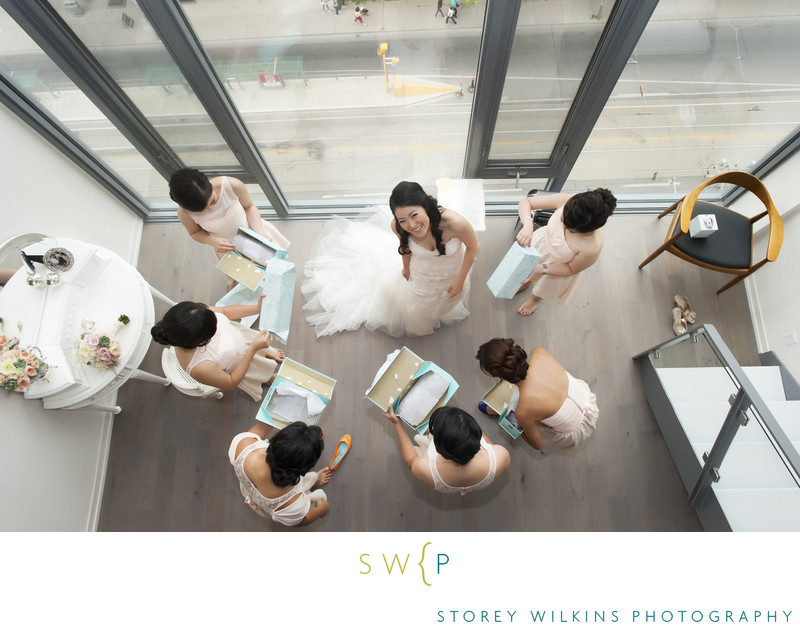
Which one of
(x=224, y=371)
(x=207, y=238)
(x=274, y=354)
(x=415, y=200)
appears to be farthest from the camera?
(x=274, y=354)

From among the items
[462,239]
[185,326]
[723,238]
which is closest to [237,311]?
[185,326]

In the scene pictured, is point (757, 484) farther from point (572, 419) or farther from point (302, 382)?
point (302, 382)

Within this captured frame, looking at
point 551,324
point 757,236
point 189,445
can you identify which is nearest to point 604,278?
point 551,324

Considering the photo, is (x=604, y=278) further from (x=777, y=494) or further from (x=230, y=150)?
(x=230, y=150)

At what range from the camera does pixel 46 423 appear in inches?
101

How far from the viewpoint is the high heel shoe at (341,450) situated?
2.94m

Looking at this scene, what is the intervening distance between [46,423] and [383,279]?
2.42 meters

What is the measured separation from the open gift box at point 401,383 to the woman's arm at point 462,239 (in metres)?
0.55

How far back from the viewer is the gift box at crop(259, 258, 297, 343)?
8.44ft

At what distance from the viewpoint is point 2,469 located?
7.55 ft

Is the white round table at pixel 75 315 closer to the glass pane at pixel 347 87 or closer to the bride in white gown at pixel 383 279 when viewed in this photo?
the bride in white gown at pixel 383 279

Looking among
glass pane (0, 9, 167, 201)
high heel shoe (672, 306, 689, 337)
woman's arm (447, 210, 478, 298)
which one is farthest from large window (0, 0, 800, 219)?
high heel shoe (672, 306, 689, 337)

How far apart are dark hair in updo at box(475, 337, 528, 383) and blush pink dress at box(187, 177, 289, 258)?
185 cm
